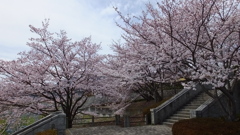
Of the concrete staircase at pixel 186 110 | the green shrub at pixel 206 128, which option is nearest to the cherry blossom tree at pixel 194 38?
the green shrub at pixel 206 128

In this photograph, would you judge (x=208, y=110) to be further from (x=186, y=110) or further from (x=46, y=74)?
(x=46, y=74)

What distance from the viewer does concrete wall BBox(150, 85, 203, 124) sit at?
15273 millimetres

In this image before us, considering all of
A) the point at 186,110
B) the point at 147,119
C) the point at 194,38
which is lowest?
the point at 147,119

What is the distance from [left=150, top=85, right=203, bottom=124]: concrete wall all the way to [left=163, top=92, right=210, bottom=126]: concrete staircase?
342 mm

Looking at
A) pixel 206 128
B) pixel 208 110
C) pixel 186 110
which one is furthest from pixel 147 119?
pixel 206 128

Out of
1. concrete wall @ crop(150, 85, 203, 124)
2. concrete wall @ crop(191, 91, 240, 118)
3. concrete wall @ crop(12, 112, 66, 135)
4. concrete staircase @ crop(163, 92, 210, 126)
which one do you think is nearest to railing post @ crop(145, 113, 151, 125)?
concrete wall @ crop(150, 85, 203, 124)

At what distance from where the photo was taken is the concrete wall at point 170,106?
15273 millimetres

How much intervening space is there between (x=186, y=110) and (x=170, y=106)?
50.8 inches

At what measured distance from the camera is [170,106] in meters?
16.1

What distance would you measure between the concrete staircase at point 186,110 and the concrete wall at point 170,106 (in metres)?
0.34

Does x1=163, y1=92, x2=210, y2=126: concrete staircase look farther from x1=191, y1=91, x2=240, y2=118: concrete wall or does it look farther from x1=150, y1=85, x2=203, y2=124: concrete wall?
x1=191, y1=91, x2=240, y2=118: concrete wall

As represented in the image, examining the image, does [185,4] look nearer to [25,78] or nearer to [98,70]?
[98,70]

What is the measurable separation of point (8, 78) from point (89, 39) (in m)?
7.08

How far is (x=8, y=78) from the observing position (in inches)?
547
